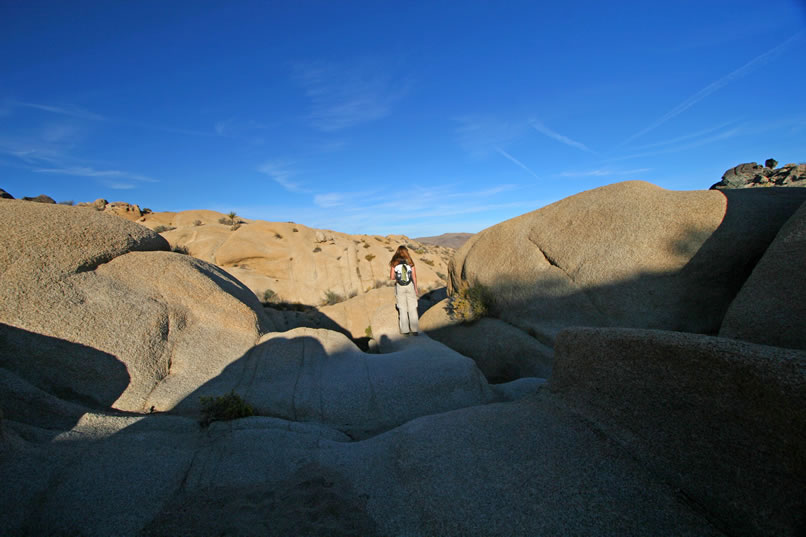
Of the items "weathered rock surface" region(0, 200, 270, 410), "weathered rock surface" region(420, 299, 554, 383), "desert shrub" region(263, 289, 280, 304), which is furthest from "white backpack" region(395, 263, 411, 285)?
"desert shrub" region(263, 289, 280, 304)

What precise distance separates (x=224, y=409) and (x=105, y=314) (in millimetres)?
2505

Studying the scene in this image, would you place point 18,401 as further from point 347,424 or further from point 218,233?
point 218,233

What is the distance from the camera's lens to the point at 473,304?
9641 mm

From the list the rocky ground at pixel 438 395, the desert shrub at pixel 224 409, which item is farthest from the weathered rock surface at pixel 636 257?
the desert shrub at pixel 224 409

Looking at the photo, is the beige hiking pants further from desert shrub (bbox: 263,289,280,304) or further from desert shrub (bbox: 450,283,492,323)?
desert shrub (bbox: 263,289,280,304)

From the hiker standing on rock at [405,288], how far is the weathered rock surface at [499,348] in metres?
1.03

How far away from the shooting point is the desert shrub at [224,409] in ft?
14.6

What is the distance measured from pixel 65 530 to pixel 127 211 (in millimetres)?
31230

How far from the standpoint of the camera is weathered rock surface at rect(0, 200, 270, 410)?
4855 mm

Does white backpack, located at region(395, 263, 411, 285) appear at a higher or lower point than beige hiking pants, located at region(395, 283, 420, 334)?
higher

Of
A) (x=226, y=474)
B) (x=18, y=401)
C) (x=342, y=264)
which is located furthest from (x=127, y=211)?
(x=226, y=474)

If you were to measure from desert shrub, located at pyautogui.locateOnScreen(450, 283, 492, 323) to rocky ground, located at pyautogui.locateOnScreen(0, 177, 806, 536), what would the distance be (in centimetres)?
74

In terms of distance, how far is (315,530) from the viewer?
2600mm

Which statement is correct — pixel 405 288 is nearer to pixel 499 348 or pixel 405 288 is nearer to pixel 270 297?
pixel 499 348
